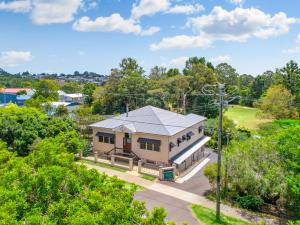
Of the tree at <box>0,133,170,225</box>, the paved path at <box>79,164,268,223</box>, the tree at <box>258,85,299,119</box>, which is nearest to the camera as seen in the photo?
the tree at <box>0,133,170,225</box>

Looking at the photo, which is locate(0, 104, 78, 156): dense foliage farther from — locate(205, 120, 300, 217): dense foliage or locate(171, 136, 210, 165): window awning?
locate(205, 120, 300, 217): dense foliage

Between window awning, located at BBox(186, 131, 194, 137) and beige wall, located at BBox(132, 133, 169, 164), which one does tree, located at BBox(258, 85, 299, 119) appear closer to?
window awning, located at BBox(186, 131, 194, 137)

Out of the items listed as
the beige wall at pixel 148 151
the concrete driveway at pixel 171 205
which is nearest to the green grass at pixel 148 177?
the beige wall at pixel 148 151

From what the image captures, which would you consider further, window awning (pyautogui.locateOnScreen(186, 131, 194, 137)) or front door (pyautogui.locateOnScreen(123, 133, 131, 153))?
window awning (pyautogui.locateOnScreen(186, 131, 194, 137))

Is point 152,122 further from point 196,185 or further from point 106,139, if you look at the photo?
point 196,185

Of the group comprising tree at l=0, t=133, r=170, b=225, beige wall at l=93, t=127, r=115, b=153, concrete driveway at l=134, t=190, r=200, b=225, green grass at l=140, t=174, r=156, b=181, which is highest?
tree at l=0, t=133, r=170, b=225

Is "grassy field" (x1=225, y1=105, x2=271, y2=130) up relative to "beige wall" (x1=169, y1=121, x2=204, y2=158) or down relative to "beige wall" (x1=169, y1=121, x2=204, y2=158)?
down

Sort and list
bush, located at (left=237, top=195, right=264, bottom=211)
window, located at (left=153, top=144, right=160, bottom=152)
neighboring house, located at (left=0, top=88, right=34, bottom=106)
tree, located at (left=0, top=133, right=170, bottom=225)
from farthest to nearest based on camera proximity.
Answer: neighboring house, located at (left=0, top=88, right=34, bottom=106), window, located at (left=153, top=144, right=160, bottom=152), bush, located at (left=237, top=195, right=264, bottom=211), tree, located at (left=0, top=133, right=170, bottom=225)

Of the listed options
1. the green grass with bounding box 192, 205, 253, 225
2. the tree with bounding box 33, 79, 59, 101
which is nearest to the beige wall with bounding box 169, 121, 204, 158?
the green grass with bounding box 192, 205, 253, 225
